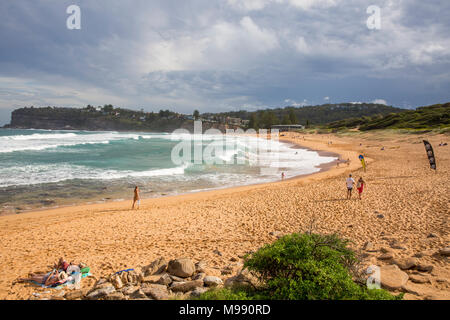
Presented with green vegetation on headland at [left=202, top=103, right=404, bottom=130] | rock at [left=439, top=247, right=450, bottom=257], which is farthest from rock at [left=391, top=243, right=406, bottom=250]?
green vegetation on headland at [left=202, top=103, right=404, bottom=130]

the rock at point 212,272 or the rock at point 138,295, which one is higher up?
the rock at point 138,295

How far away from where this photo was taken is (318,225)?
9109 mm

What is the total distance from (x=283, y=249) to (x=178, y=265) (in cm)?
252

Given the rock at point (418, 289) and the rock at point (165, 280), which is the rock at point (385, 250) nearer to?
the rock at point (418, 289)

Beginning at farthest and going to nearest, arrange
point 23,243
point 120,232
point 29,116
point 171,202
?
1. point 29,116
2. point 171,202
3. point 120,232
4. point 23,243

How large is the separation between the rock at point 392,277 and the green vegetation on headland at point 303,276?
613mm

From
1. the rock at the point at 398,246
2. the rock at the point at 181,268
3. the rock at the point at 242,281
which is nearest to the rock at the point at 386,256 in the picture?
the rock at the point at 398,246

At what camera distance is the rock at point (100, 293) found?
476 cm

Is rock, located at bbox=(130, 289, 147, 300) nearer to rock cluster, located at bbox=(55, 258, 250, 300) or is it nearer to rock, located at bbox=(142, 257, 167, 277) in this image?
rock cluster, located at bbox=(55, 258, 250, 300)

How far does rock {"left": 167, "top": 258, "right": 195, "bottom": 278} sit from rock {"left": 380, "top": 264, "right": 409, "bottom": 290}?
3770 mm

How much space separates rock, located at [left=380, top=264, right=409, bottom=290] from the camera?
4633 mm
